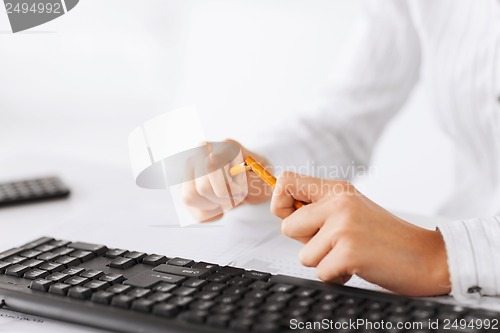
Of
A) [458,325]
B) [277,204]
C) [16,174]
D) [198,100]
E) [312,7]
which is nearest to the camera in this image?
[458,325]

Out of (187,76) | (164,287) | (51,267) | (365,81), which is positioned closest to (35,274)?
(51,267)

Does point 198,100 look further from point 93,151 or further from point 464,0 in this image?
point 464,0

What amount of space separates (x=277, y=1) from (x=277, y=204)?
1.47 meters

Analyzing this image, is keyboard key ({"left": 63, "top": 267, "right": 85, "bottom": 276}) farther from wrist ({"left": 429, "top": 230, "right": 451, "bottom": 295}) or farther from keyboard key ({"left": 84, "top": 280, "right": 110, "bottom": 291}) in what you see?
wrist ({"left": 429, "top": 230, "right": 451, "bottom": 295})

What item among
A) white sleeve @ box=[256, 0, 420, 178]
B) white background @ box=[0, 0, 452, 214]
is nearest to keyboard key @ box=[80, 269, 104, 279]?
white sleeve @ box=[256, 0, 420, 178]

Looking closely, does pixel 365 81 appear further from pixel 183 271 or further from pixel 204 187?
pixel 183 271

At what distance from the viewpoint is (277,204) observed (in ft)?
2.11

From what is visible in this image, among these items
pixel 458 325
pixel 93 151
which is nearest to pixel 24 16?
pixel 458 325

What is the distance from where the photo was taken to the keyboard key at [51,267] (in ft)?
1.99

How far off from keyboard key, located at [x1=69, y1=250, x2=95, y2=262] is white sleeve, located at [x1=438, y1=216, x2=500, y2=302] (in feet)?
1.03

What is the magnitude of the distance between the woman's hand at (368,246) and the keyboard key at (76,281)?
18cm

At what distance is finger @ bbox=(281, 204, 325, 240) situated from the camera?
0.60 meters

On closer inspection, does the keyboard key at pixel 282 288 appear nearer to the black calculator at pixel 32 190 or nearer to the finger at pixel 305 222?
the finger at pixel 305 222

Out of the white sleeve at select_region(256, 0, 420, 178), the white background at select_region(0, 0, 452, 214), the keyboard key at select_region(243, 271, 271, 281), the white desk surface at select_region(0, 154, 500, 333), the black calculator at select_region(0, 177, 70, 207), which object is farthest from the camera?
the white background at select_region(0, 0, 452, 214)
